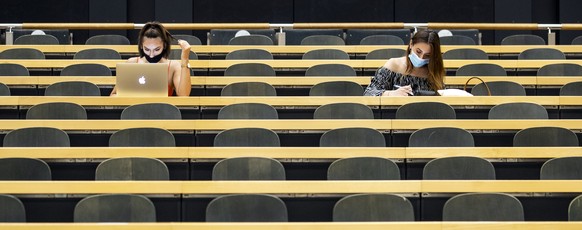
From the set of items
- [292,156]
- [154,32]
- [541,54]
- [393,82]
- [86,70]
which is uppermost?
[154,32]

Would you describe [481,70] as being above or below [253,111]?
above

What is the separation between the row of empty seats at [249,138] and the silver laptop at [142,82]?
76cm

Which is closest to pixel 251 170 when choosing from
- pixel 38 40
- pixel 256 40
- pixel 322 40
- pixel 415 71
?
pixel 415 71

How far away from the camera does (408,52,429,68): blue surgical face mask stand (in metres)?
7.11

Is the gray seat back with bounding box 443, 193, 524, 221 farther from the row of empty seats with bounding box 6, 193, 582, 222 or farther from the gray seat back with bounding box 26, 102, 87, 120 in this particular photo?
the gray seat back with bounding box 26, 102, 87, 120

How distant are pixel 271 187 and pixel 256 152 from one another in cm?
78

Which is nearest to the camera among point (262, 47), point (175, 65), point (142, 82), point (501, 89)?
point (142, 82)

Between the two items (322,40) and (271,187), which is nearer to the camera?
(271,187)

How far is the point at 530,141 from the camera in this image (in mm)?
6602

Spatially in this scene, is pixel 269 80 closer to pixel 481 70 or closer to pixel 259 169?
pixel 481 70

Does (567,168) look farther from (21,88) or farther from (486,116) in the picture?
(21,88)

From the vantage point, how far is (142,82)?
7.23 m

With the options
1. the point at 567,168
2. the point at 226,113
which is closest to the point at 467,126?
the point at 567,168

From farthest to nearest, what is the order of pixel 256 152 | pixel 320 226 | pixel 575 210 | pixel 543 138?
pixel 543 138 < pixel 256 152 < pixel 575 210 < pixel 320 226
